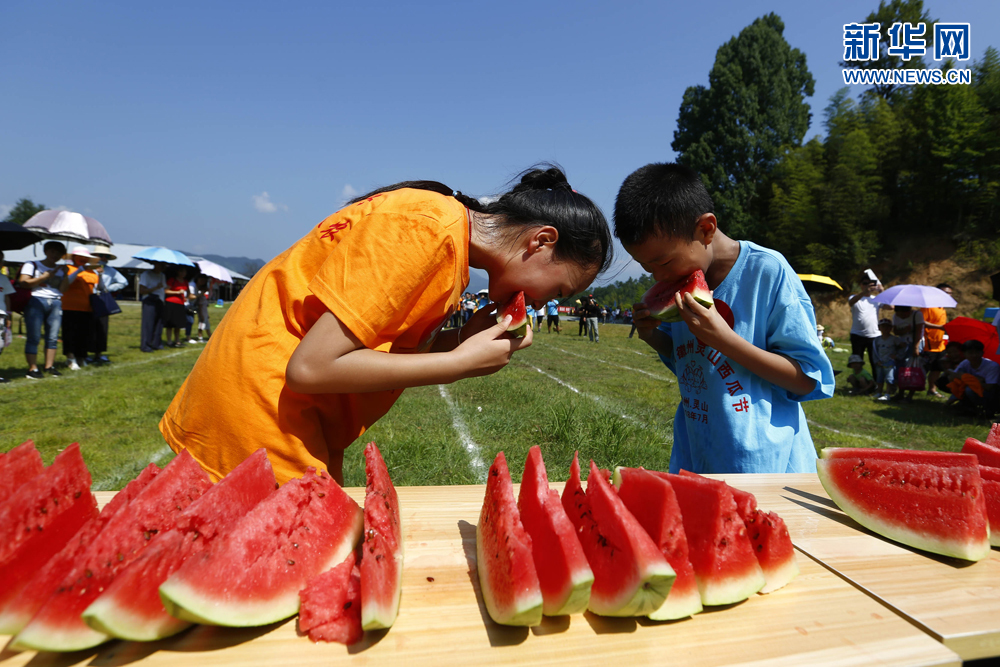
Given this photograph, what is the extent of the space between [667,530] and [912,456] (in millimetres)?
1370

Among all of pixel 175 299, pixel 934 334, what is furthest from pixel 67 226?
pixel 934 334

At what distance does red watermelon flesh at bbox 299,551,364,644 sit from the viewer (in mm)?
1039

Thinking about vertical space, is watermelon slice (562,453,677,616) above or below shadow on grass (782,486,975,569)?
above

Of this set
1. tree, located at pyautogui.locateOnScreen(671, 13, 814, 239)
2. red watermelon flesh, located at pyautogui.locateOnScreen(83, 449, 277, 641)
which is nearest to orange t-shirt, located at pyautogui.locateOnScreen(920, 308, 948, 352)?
red watermelon flesh, located at pyautogui.locateOnScreen(83, 449, 277, 641)

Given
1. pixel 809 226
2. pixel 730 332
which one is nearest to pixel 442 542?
pixel 730 332

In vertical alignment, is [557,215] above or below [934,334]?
above

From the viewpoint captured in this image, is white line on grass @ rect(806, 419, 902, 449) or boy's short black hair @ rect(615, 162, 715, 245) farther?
white line on grass @ rect(806, 419, 902, 449)

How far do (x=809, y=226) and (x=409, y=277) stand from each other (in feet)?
136

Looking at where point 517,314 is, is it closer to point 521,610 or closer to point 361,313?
point 361,313

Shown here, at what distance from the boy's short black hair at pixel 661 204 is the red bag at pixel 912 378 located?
970 cm

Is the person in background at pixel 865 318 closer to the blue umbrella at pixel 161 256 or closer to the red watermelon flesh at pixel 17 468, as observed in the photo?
the red watermelon flesh at pixel 17 468

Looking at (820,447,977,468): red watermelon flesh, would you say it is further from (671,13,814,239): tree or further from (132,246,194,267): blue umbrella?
(671,13,814,239): tree

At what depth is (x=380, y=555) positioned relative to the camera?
1.12m

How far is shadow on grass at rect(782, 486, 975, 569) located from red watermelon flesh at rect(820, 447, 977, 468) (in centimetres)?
16
